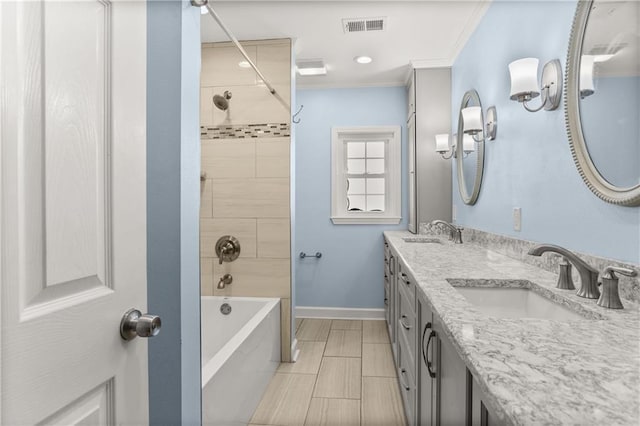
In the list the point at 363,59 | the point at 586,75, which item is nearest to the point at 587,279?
the point at 586,75

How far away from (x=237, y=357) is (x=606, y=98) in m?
1.92

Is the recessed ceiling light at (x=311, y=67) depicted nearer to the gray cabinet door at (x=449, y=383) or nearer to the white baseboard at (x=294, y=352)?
the white baseboard at (x=294, y=352)

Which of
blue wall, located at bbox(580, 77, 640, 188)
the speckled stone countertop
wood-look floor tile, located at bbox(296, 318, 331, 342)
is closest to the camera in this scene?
the speckled stone countertop

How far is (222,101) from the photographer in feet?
9.46

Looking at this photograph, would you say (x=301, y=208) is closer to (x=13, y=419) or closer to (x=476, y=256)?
(x=476, y=256)

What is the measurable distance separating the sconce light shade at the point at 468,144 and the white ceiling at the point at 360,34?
0.80 meters

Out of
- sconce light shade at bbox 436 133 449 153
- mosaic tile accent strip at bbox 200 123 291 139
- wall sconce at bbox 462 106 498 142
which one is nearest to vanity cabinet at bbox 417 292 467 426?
wall sconce at bbox 462 106 498 142

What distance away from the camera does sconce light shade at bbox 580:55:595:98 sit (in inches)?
51.8

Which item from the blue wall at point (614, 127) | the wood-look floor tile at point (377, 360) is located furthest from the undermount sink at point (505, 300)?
the wood-look floor tile at point (377, 360)

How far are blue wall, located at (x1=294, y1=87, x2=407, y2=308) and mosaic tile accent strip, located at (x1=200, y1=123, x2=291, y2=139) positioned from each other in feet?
3.90

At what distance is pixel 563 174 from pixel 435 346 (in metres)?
0.92

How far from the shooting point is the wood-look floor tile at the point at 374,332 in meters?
3.34

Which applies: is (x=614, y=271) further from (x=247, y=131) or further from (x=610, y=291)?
(x=247, y=131)

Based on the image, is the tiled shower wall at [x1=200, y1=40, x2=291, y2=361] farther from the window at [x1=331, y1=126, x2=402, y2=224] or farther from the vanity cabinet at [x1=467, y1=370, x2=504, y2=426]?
the vanity cabinet at [x1=467, y1=370, x2=504, y2=426]
